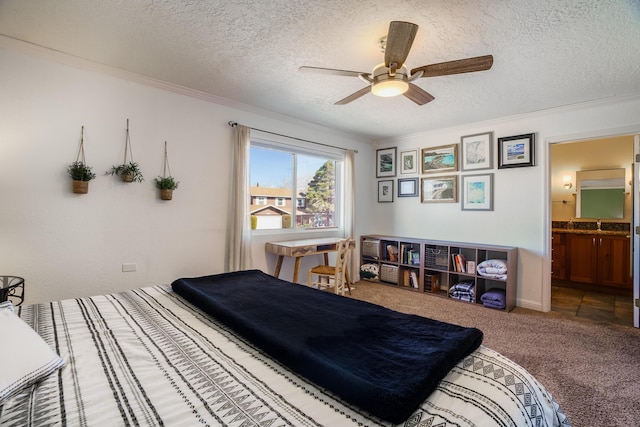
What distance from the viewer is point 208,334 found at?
1401 millimetres

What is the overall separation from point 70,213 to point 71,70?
126 centimetres

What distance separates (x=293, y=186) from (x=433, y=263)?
2.39m

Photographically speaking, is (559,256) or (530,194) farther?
(559,256)

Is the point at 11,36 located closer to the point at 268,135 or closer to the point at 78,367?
the point at 268,135

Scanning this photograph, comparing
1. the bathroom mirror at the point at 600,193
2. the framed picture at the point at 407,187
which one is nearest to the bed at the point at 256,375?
the framed picture at the point at 407,187

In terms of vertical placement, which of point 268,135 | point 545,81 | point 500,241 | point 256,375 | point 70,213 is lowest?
point 256,375

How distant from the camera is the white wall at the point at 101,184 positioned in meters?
2.39

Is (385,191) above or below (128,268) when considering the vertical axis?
above

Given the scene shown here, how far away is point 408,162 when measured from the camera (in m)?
5.06

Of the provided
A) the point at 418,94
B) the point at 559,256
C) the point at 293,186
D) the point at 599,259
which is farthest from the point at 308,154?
the point at 599,259

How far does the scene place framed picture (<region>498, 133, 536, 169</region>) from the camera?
3.82m

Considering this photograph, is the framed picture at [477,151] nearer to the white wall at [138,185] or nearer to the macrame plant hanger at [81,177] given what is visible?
the white wall at [138,185]

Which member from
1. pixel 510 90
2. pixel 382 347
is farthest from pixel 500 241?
pixel 382 347

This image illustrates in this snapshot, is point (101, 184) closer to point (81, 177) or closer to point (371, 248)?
point (81, 177)
